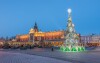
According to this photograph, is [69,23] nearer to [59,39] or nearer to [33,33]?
[59,39]

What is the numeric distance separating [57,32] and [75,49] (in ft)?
399

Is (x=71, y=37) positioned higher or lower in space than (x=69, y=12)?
lower

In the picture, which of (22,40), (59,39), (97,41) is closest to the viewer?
(59,39)

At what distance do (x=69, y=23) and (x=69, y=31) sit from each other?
1443 mm

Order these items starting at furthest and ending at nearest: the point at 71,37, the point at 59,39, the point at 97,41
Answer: the point at 97,41 < the point at 59,39 < the point at 71,37

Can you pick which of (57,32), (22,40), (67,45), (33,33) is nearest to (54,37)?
(57,32)

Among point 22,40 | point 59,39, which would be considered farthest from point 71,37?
point 22,40

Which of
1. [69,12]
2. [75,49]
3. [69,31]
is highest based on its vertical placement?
[69,12]

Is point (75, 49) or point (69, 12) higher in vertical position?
point (69, 12)

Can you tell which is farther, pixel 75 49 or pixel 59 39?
pixel 59 39

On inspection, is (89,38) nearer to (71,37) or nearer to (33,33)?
(33,33)

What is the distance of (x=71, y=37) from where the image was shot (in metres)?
52.1

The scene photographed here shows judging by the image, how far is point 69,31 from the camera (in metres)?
52.7

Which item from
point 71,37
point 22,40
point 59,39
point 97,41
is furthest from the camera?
point 22,40
